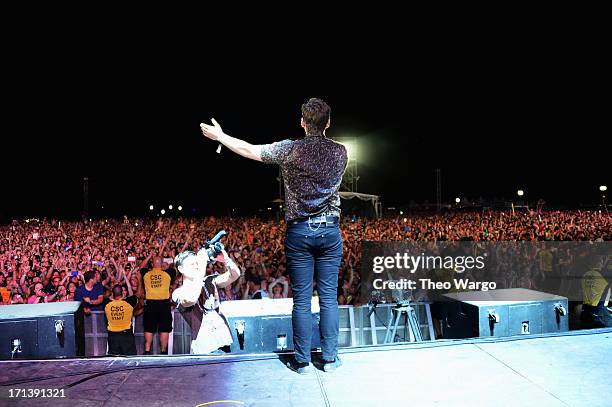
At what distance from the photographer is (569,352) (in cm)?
267

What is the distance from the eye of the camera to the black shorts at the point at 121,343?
5957 millimetres

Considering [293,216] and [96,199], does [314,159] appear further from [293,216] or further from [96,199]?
[96,199]

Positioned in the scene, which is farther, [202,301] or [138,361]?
[202,301]

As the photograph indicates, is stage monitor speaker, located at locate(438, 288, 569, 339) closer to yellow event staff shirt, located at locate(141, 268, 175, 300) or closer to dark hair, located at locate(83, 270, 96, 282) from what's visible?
yellow event staff shirt, located at locate(141, 268, 175, 300)

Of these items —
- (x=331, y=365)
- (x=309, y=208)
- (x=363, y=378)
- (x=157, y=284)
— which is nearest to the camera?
(x=363, y=378)

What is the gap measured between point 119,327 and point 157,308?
0.55 meters

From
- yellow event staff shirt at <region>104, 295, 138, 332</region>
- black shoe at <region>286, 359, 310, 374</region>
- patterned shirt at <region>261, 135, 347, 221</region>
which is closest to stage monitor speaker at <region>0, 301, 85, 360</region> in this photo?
black shoe at <region>286, 359, 310, 374</region>

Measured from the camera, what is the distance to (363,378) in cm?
234

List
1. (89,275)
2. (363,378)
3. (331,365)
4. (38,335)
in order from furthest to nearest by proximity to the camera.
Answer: (89,275) < (38,335) < (331,365) < (363,378)

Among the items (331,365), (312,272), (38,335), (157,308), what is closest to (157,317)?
(157,308)

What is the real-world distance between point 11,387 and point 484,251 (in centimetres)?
902

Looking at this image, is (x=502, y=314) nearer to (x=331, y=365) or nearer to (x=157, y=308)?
(x=331, y=365)

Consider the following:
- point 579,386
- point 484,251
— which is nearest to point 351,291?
point 484,251

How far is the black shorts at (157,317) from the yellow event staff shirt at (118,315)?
1.31 ft
